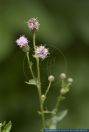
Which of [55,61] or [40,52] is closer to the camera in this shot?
[40,52]

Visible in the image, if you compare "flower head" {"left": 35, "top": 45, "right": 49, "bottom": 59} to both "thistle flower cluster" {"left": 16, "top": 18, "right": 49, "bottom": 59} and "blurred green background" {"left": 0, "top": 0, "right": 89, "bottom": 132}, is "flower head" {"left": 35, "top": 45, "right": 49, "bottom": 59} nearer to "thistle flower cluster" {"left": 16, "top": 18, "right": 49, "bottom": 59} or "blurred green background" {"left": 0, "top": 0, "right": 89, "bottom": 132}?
"thistle flower cluster" {"left": 16, "top": 18, "right": 49, "bottom": 59}

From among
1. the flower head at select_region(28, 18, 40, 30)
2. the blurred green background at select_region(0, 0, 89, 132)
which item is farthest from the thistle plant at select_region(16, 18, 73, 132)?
the blurred green background at select_region(0, 0, 89, 132)

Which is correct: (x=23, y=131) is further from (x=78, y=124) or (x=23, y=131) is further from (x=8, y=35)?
(x=8, y=35)

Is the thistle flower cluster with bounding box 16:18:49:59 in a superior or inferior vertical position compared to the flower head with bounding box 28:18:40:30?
inferior

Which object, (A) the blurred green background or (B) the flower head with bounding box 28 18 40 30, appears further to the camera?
(A) the blurred green background

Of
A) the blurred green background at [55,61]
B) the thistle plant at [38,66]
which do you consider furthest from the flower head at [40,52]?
the blurred green background at [55,61]

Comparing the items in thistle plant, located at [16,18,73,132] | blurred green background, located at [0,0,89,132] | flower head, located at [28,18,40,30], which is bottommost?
thistle plant, located at [16,18,73,132]

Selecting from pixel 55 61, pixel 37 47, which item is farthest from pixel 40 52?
pixel 55 61

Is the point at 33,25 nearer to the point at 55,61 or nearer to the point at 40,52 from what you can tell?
the point at 40,52

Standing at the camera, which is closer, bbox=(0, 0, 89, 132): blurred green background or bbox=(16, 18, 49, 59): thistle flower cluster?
bbox=(16, 18, 49, 59): thistle flower cluster
